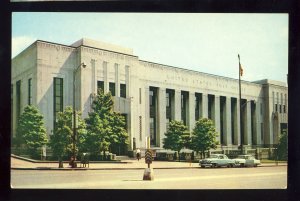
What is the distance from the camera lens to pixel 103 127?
32531 mm

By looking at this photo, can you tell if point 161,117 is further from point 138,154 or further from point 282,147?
point 282,147

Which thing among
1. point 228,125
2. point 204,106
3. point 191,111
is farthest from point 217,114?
point 191,111

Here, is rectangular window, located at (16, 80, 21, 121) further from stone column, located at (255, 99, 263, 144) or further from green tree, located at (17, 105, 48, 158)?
stone column, located at (255, 99, 263, 144)

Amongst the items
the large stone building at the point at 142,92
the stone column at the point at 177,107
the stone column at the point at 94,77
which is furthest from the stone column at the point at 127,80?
the stone column at the point at 177,107

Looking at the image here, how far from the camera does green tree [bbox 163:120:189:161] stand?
37.1 metres

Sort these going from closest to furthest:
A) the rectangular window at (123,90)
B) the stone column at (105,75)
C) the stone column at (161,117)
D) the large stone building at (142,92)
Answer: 1. the large stone building at (142,92)
2. the stone column at (105,75)
3. the rectangular window at (123,90)
4. the stone column at (161,117)

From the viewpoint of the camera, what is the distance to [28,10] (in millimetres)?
10602

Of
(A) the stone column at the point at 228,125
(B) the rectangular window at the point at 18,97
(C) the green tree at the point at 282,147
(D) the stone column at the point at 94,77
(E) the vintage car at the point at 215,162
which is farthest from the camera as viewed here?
(A) the stone column at the point at 228,125

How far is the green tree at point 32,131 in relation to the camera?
30.2m

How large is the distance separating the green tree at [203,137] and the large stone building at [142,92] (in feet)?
11.5

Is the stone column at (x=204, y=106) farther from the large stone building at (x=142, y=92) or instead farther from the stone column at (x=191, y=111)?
the stone column at (x=191, y=111)

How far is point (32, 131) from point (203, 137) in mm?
16180
